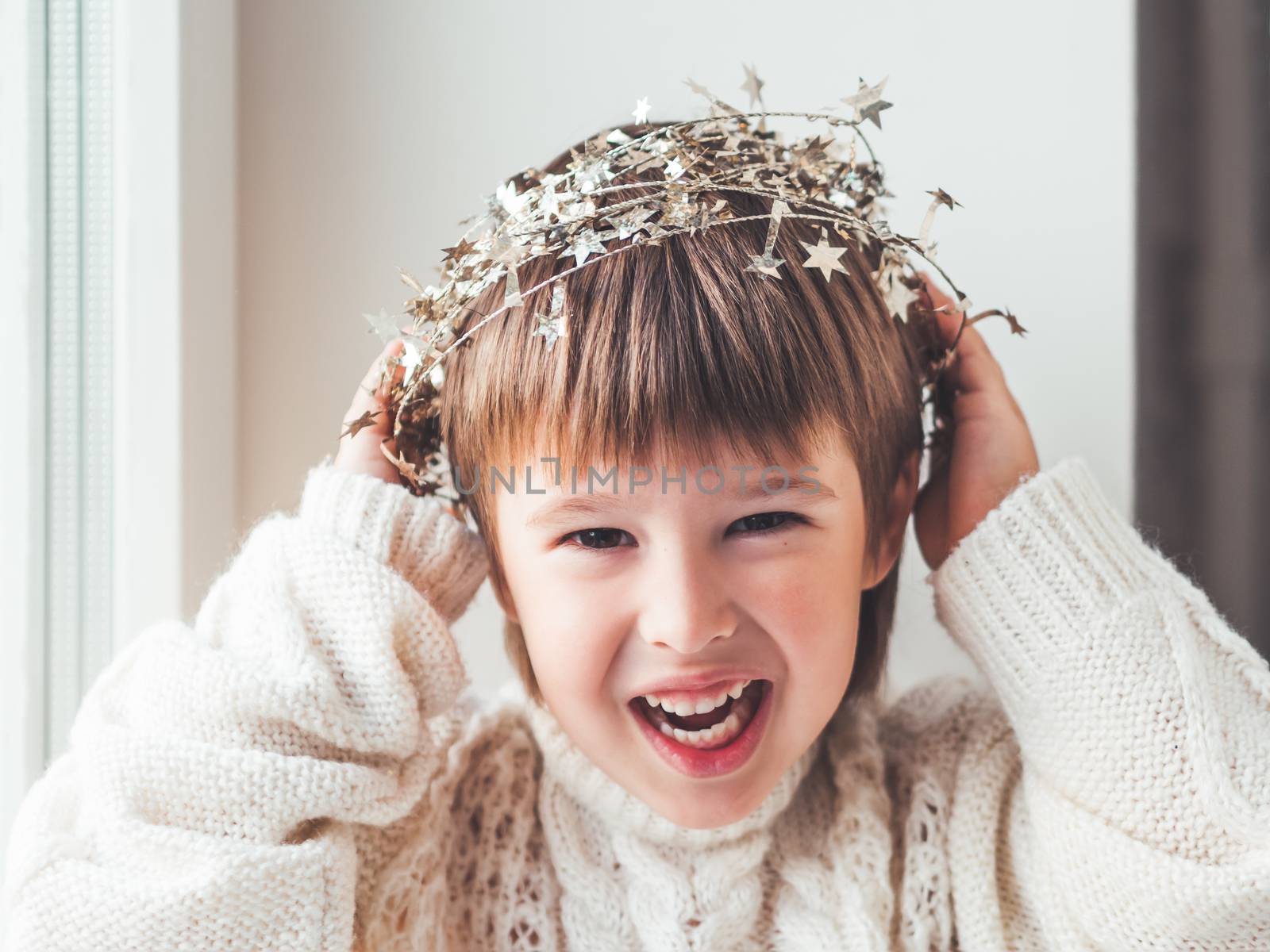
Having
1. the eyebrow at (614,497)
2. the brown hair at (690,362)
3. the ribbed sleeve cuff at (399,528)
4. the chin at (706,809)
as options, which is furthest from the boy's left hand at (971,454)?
the ribbed sleeve cuff at (399,528)

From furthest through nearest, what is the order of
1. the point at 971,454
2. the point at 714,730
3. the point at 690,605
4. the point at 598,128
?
1. the point at 598,128
2. the point at 971,454
3. the point at 714,730
4. the point at 690,605

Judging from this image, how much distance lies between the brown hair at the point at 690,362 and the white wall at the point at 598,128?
0.36 meters

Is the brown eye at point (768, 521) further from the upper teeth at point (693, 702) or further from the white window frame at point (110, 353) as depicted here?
the white window frame at point (110, 353)

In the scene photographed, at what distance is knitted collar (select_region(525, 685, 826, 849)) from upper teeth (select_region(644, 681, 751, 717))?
0.37 ft

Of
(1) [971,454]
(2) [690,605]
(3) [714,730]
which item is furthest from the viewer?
(1) [971,454]

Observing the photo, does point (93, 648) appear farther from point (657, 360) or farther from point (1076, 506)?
point (1076, 506)

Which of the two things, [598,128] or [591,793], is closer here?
[591,793]

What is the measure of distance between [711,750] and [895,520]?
0.28 metres

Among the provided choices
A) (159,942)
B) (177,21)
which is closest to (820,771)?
(159,942)

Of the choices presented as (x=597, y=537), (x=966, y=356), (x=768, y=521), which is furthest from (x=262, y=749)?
(x=966, y=356)

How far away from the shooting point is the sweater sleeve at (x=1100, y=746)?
838 millimetres

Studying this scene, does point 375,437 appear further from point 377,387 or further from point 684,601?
point 684,601

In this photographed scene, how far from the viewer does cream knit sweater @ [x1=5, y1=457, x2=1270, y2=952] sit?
83 cm

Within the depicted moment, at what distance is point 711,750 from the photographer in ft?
2.95
